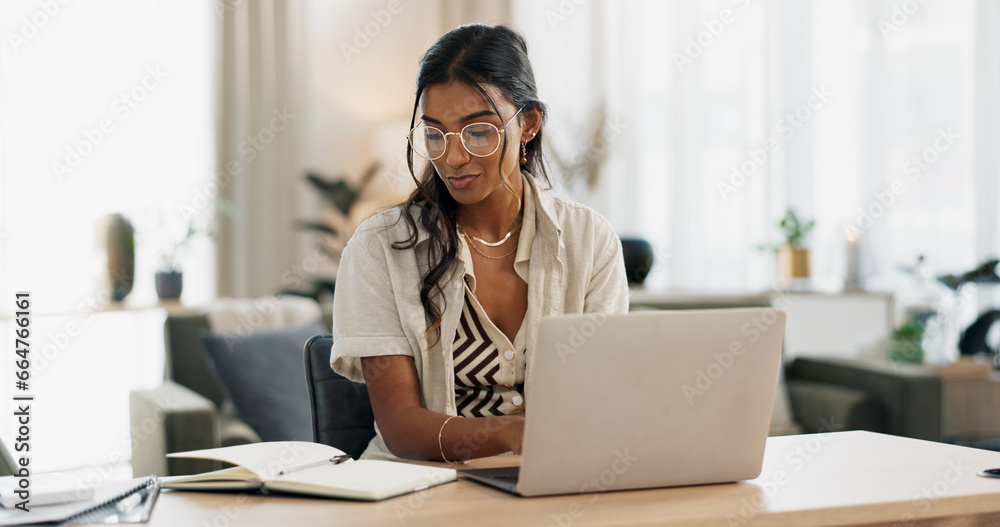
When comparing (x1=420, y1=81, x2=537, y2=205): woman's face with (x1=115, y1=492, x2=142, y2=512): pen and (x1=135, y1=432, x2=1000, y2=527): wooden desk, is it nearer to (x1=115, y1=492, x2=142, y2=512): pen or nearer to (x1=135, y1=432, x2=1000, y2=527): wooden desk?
(x1=135, y1=432, x2=1000, y2=527): wooden desk

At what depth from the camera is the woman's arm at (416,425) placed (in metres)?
1.21

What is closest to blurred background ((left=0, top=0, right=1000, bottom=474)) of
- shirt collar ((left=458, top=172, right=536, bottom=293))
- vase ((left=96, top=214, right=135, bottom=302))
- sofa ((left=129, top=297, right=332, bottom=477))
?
vase ((left=96, top=214, right=135, bottom=302))

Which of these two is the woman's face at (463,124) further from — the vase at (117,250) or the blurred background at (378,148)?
the vase at (117,250)

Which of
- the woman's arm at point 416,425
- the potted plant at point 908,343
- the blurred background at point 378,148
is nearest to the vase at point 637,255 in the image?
the blurred background at point 378,148

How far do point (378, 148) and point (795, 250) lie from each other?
231 centimetres

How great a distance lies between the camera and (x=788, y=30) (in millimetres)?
3934

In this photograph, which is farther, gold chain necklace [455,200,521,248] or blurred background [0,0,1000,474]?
blurred background [0,0,1000,474]

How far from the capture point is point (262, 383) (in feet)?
8.14

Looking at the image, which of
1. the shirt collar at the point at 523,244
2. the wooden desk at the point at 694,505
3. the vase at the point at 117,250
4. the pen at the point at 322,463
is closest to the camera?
the wooden desk at the point at 694,505

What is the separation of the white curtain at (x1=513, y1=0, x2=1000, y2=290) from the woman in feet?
6.87

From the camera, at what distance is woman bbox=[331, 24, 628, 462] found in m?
1.42

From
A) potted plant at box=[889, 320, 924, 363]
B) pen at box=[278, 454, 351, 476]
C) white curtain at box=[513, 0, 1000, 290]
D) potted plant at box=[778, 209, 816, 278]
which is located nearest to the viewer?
pen at box=[278, 454, 351, 476]

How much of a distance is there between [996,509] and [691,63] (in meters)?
3.50

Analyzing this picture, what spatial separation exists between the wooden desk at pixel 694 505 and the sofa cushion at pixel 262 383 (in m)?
1.45
